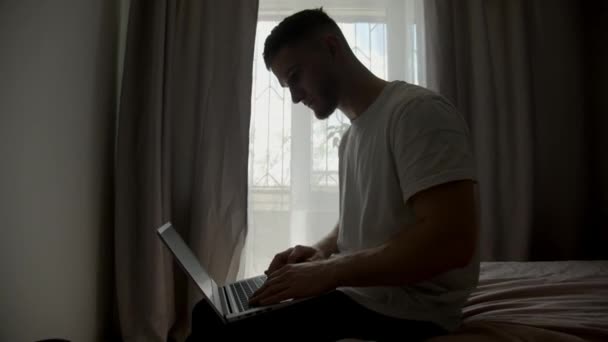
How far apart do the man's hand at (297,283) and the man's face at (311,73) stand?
18.6 inches

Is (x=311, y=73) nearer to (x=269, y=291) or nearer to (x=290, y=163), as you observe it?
(x=269, y=291)

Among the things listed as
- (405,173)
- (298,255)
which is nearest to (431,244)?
(405,173)

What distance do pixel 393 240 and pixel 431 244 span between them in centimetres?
7

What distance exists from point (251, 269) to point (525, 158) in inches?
57.1

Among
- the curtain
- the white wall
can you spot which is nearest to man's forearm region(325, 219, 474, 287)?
the white wall

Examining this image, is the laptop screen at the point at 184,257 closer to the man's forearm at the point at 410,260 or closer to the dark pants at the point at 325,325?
the dark pants at the point at 325,325

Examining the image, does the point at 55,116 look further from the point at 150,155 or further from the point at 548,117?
the point at 548,117

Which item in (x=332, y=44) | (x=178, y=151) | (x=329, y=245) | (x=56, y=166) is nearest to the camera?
(x=332, y=44)

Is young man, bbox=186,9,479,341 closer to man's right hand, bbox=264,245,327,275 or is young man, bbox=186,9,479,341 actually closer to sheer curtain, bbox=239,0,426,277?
man's right hand, bbox=264,245,327,275

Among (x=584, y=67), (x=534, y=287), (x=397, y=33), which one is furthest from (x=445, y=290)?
(x=584, y=67)

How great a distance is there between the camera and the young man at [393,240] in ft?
2.01

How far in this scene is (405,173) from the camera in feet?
2.17

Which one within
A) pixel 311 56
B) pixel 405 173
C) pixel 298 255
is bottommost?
pixel 298 255

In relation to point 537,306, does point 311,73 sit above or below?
above
